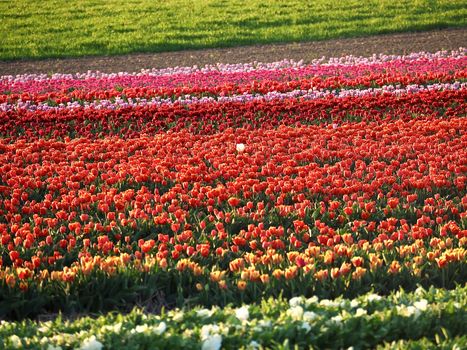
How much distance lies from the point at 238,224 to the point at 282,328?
245 cm

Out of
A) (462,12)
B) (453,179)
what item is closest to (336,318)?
(453,179)

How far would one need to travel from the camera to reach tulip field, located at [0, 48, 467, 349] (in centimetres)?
406

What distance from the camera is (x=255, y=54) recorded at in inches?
720

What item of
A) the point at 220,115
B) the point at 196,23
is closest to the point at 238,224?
the point at 220,115

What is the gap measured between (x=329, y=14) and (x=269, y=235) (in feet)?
60.2

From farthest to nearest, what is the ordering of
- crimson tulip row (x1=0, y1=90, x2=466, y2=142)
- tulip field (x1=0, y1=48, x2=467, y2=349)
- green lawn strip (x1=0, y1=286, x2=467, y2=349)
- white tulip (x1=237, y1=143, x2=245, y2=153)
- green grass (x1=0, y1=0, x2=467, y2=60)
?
green grass (x1=0, y1=0, x2=467, y2=60)
crimson tulip row (x1=0, y1=90, x2=466, y2=142)
white tulip (x1=237, y1=143, x2=245, y2=153)
tulip field (x1=0, y1=48, x2=467, y2=349)
green lawn strip (x1=0, y1=286, x2=467, y2=349)

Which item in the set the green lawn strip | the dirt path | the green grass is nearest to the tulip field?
the green lawn strip

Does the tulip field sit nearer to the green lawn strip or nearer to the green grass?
the green lawn strip

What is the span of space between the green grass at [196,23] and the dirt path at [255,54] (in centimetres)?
76

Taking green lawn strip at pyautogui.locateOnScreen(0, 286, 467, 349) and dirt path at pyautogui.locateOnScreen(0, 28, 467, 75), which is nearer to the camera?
green lawn strip at pyautogui.locateOnScreen(0, 286, 467, 349)

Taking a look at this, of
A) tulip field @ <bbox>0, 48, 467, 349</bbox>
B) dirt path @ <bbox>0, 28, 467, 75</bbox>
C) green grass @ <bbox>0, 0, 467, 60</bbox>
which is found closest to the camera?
tulip field @ <bbox>0, 48, 467, 349</bbox>

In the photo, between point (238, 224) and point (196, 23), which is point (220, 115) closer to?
point (238, 224)

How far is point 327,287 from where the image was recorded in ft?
16.3

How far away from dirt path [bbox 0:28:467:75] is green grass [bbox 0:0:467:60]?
0.76 m
